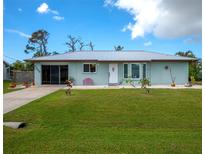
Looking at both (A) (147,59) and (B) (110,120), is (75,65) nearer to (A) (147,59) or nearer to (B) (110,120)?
(A) (147,59)

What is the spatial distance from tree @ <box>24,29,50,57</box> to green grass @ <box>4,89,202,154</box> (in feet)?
127

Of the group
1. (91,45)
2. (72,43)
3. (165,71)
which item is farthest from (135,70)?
(72,43)

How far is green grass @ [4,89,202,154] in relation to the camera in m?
4.91

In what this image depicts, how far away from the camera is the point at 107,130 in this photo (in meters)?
6.29

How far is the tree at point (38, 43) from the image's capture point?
46188 millimetres

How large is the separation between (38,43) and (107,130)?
144 ft

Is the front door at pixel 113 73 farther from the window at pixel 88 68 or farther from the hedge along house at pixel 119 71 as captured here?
the window at pixel 88 68

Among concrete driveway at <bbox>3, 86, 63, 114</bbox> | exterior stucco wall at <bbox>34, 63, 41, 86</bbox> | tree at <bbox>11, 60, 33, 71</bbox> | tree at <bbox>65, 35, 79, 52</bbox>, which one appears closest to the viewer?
concrete driveway at <bbox>3, 86, 63, 114</bbox>

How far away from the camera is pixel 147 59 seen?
2236 centimetres

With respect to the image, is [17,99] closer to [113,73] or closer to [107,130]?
[107,130]

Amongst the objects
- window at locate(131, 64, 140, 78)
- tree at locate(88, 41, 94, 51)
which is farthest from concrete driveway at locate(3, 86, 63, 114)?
tree at locate(88, 41, 94, 51)

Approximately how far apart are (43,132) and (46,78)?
17834 mm

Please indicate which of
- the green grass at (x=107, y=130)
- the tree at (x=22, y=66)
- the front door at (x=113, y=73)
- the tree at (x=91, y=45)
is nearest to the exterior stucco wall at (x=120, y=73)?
the front door at (x=113, y=73)

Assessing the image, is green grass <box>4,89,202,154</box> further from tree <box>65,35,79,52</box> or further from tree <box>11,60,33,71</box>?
tree <box>65,35,79,52</box>
